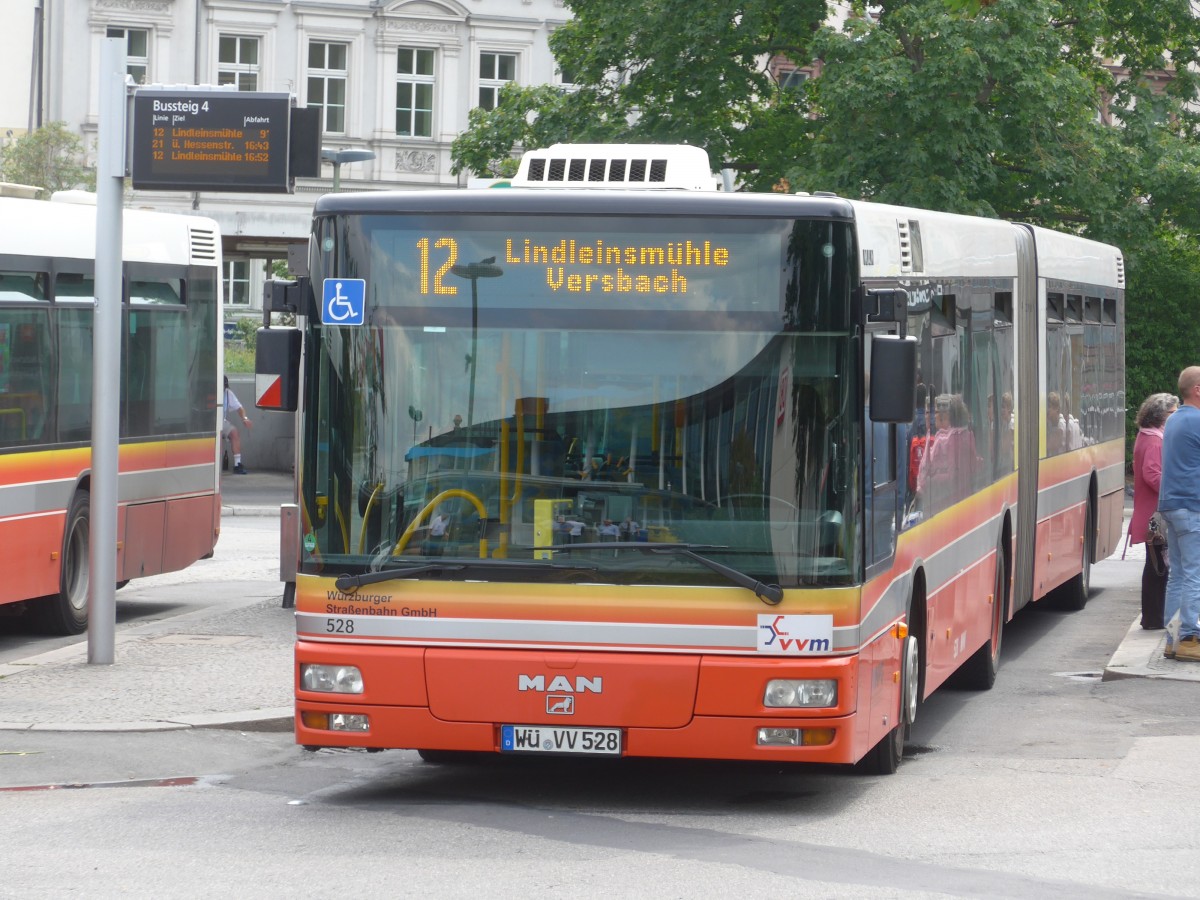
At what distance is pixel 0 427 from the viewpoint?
1381 cm

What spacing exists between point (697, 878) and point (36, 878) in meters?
2.22

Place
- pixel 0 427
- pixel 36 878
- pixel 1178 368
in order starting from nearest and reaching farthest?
pixel 36 878, pixel 0 427, pixel 1178 368

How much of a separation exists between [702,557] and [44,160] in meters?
38.3

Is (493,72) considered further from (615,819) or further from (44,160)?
(615,819)

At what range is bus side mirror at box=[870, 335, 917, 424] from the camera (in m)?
8.09

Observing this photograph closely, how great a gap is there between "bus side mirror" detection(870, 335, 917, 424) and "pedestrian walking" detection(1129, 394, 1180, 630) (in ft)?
20.5

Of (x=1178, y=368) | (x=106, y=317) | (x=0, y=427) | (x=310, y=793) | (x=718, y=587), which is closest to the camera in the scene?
(x=718, y=587)

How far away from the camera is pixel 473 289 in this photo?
8.25m

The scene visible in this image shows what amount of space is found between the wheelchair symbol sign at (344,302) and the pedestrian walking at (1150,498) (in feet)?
23.6

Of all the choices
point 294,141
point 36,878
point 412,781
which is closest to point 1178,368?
point 294,141

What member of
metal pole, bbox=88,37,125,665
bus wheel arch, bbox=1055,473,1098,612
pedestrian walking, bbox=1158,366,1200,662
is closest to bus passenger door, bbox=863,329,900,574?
pedestrian walking, bbox=1158,366,1200,662

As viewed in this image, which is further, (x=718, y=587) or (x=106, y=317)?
(x=106, y=317)

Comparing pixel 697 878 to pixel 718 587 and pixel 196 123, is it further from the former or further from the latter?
pixel 196 123

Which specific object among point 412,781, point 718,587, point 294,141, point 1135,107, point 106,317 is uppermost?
point 1135,107
